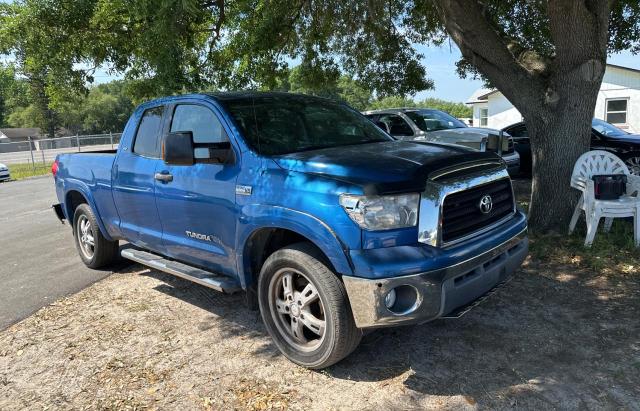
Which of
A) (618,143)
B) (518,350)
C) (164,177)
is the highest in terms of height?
(164,177)

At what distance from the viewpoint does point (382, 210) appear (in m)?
3.18

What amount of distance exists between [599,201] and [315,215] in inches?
162

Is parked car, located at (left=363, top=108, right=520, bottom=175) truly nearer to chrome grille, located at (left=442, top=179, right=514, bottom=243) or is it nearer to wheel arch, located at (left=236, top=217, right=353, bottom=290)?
chrome grille, located at (left=442, top=179, right=514, bottom=243)

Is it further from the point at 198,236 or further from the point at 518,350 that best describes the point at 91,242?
the point at 518,350

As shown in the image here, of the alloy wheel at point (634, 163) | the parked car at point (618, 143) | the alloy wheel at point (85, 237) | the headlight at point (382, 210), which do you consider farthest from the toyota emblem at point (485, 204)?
the alloy wheel at point (634, 163)

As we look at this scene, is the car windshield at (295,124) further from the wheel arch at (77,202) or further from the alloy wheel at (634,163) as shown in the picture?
the alloy wheel at (634,163)

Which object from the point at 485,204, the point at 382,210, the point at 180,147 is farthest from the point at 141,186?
the point at 485,204

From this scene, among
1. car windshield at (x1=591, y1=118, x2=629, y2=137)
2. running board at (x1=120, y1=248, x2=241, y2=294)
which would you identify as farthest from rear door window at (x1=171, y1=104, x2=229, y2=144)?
car windshield at (x1=591, y1=118, x2=629, y2=137)

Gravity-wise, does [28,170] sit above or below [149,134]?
below

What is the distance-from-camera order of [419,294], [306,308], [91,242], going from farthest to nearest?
1. [91,242]
2. [306,308]
3. [419,294]

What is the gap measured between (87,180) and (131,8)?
2.08 meters

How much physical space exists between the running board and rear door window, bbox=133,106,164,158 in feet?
3.33

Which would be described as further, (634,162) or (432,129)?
(432,129)

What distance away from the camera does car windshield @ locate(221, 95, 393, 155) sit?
13.4ft
